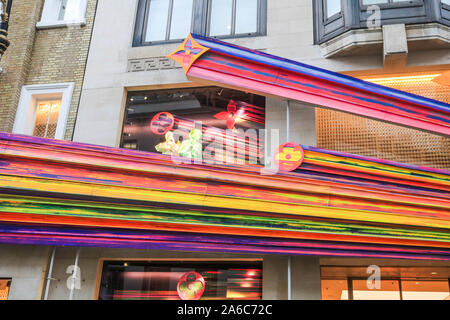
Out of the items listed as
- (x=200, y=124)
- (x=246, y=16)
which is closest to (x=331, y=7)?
(x=246, y=16)

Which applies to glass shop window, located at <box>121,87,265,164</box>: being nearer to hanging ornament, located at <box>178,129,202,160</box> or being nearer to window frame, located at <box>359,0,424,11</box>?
hanging ornament, located at <box>178,129,202,160</box>

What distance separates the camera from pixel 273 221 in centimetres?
885

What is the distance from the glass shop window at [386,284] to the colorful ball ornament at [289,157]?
2847 millimetres

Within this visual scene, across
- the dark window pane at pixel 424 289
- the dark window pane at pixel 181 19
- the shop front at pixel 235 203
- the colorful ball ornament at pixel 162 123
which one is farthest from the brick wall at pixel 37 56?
the dark window pane at pixel 424 289

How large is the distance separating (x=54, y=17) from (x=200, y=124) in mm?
5952

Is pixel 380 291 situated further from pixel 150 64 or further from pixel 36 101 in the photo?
pixel 36 101

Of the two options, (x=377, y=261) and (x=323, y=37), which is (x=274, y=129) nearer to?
(x=323, y=37)

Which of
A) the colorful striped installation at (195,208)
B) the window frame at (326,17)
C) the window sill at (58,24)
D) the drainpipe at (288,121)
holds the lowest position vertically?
the colorful striped installation at (195,208)

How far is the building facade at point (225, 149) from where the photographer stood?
880 centimetres

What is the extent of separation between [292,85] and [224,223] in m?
3.37

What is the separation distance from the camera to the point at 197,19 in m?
12.1

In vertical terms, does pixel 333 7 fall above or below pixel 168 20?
below

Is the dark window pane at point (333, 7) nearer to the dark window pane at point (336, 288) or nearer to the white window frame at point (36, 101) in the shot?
the dark window pane at point (336, 288)
